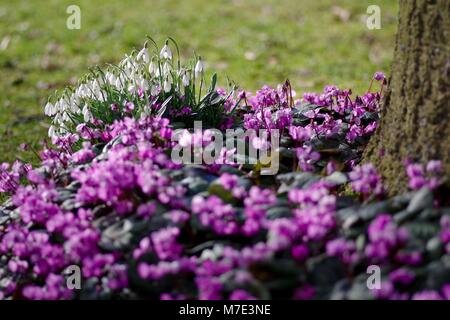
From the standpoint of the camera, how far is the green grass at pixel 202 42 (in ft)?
25.6

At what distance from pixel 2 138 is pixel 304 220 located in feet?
14.5

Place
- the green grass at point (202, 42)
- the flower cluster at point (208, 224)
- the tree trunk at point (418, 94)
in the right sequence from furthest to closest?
1. the green grass at point (202, 42)
2. the tree trunk at point (418, 94)
3. the flower cluster at point (208, 224)

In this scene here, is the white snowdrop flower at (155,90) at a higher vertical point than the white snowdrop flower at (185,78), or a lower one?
lower

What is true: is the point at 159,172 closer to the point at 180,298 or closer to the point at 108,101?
the point at 180,298

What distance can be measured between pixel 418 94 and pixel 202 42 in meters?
6.41

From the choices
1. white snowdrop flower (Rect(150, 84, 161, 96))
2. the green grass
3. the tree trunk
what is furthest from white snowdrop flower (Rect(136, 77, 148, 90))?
the green grass

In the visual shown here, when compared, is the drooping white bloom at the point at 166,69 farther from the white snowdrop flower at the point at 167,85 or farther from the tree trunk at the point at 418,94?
the tree trunk at the point at 418,94

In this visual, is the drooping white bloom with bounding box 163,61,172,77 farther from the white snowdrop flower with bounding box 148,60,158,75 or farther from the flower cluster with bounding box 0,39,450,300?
the flower cluster with bounding box 0,39,450,300

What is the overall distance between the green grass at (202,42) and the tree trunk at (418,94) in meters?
3.67

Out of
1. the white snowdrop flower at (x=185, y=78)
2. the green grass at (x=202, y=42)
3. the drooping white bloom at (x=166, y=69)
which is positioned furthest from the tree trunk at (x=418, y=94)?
the green grass at (x=202, y=42)

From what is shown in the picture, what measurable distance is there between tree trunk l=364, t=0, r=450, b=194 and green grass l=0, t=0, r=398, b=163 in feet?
12.1

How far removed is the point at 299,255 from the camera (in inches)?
108
